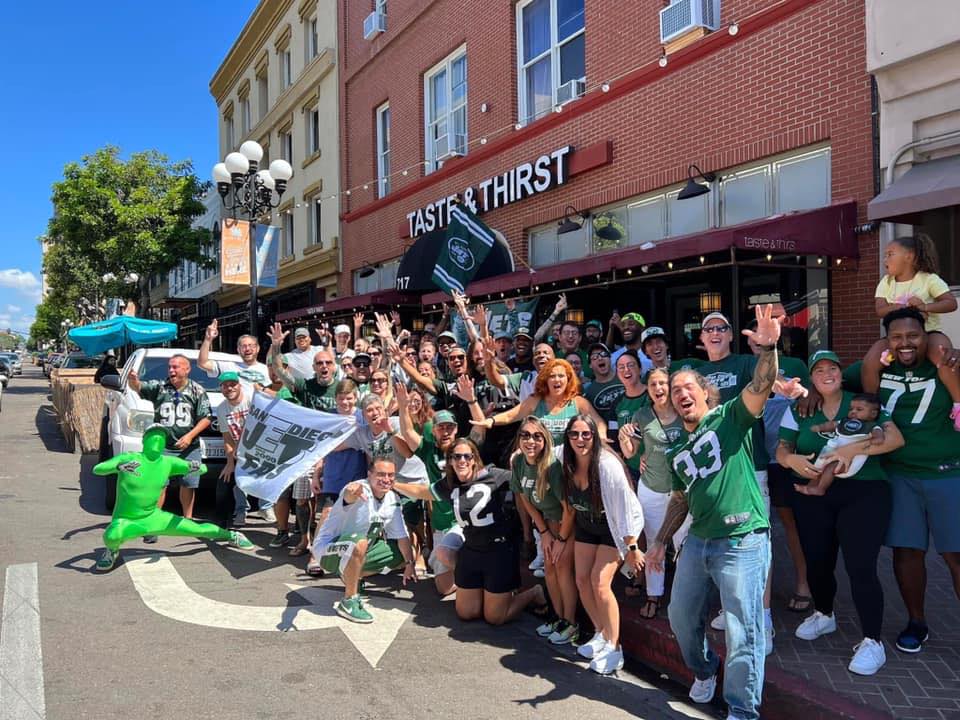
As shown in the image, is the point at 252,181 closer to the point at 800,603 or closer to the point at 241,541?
the point at 241,541

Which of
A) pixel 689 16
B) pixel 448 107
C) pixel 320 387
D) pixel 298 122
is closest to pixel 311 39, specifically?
pixel 298 122

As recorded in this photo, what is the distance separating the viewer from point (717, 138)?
31.2 ft

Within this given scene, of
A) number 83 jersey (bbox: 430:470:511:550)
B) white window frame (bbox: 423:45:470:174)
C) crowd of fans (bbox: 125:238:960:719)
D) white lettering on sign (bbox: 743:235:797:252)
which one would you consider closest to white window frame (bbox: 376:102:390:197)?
white window frame (bbox: 423:45:470:174)

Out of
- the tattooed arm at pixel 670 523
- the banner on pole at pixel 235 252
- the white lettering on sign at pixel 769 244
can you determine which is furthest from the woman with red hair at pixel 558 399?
the banner on pole at pixel 235 252

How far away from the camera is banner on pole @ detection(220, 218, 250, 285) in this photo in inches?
504

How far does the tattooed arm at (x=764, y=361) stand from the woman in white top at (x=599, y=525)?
111 cm

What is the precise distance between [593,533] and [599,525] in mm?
75

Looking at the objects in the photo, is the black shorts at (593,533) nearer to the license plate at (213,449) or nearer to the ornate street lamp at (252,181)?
the license plate at (213,449)

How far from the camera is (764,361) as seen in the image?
137 inches

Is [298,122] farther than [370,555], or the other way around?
[298,122]

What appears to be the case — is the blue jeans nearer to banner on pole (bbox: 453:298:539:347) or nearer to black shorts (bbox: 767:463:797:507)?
black shorts (bbox: 767:463:797:507)

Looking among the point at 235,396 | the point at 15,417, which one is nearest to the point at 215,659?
the point at 235,396

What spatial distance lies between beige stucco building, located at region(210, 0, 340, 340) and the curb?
1693 cm

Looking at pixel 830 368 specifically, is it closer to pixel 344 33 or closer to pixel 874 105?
pixel 874 105
